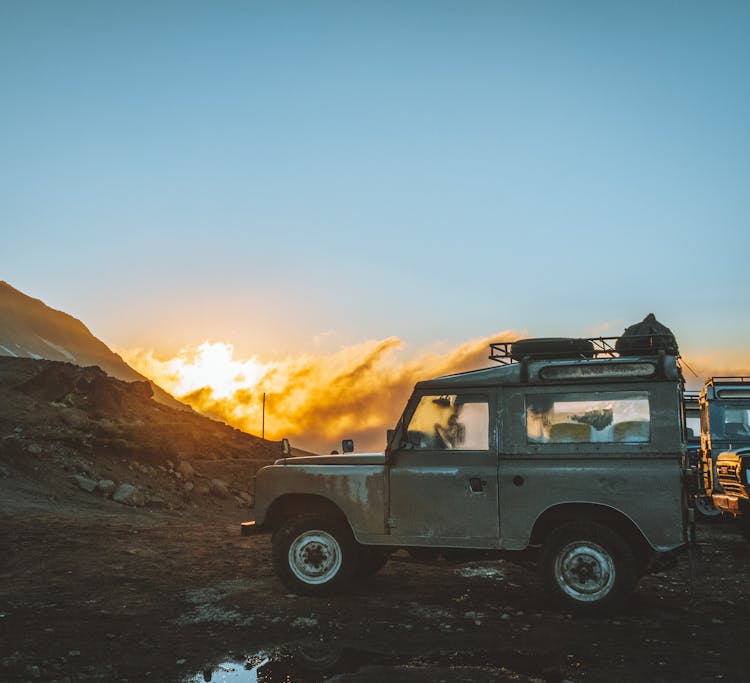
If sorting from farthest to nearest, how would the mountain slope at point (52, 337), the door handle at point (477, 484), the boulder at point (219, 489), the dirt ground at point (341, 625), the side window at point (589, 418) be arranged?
the mountain slope at point (52, 337), the boulder at point (219, 489), the door handle at point (477, 484), the side window at point (589, 418), the dirt ground at point (341, 625)

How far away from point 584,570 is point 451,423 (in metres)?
2.03

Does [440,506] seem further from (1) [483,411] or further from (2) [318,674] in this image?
(2) [318,674]

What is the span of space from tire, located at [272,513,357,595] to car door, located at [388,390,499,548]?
26.9 inches

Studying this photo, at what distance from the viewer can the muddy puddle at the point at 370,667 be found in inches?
220

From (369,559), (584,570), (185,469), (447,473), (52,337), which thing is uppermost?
(52,337)

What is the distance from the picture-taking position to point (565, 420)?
7.83 meters

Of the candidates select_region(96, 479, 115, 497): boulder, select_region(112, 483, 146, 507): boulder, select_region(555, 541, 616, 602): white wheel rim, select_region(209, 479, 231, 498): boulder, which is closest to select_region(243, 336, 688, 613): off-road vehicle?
select_region(555, 541, 616, 602): white wheel rim

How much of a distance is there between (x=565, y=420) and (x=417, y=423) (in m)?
1.61

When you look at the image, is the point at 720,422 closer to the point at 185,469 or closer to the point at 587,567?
the point at 587,567

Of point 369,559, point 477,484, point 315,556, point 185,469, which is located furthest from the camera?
point 185,469

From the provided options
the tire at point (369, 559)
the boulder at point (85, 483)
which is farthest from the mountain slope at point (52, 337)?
the tire at point (369, 559)

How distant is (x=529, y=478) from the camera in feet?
25.4

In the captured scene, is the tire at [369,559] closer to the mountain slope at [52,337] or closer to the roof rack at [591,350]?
the roof rack at [591,350]

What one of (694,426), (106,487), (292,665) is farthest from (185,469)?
(292,665)
